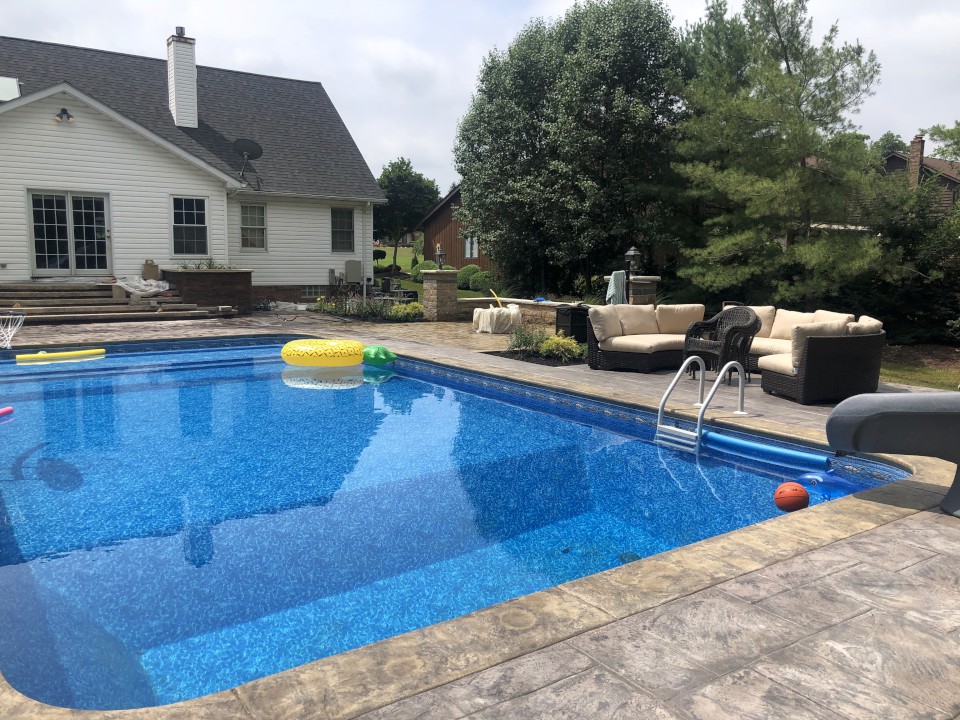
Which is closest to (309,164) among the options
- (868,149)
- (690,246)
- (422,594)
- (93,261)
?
(93,261)

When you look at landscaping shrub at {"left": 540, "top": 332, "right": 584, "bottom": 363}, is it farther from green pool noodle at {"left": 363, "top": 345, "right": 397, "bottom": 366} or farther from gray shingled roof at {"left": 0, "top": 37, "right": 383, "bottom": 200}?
gray shingled roof at {"left": 0, "top": 37, "right": 383, "bottom": 200}

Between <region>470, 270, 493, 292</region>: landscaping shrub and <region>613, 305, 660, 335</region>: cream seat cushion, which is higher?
<region>470, 270, 493, 292</region>: landscaping shrub

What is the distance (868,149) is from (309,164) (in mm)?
14466

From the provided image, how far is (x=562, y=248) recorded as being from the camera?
19844mm

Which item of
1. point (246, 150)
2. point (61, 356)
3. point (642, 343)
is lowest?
point (61, 356)

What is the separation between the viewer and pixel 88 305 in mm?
16328

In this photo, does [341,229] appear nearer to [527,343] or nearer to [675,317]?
[527,343]

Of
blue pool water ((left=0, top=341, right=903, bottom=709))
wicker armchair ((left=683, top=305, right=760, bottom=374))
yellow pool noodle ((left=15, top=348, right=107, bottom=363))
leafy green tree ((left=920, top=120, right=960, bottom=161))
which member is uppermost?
leafy green tree ((left=920, top=120, right=960, bottom=161))

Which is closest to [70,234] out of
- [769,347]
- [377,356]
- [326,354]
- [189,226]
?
[189,226]

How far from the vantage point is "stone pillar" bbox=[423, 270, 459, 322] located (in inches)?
668

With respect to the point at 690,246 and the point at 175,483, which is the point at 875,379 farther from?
the point at 690,246

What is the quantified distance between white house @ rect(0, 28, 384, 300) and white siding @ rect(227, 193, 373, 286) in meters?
0.03

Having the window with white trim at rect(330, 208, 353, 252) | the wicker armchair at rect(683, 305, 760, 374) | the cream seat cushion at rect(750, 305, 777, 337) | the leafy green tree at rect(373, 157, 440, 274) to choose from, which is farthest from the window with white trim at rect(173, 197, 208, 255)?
the leafy green tree at rect(373, 157, 440, 274)

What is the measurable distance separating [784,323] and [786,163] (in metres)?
5.42
